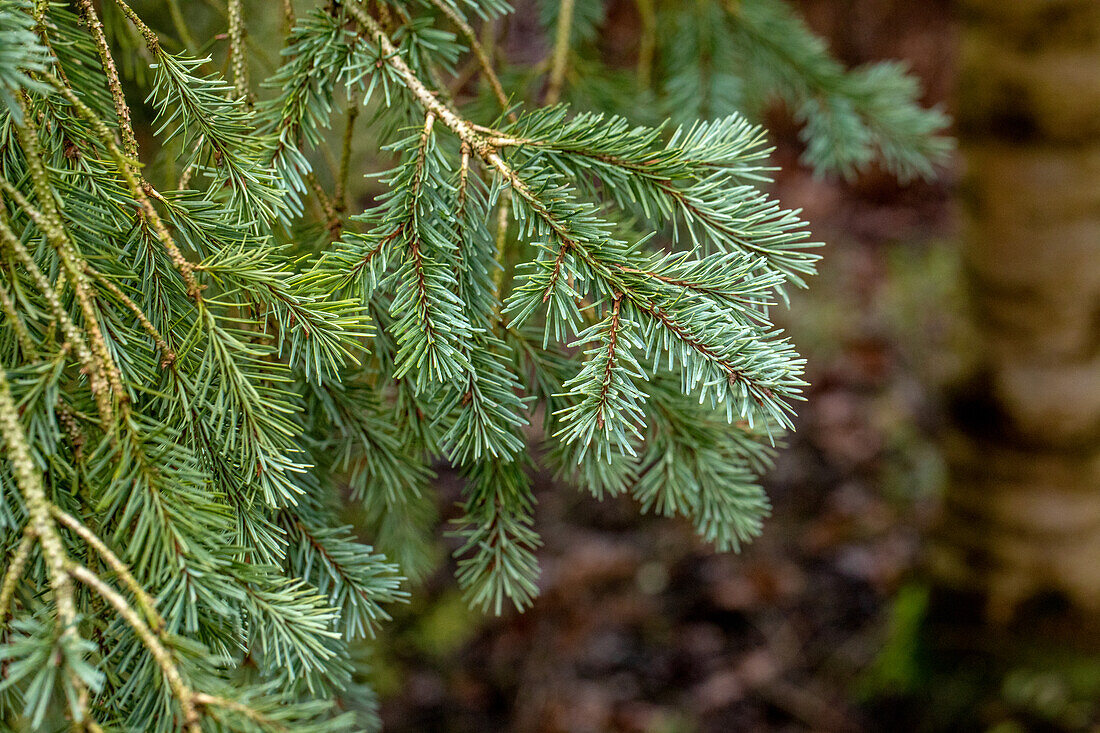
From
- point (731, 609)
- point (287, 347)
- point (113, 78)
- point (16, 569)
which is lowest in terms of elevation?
point (731, 609)

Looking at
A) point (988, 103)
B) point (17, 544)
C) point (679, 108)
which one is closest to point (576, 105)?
point (679, 108)

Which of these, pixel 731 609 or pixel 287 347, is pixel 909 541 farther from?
pixel 287 347

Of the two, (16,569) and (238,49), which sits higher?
(238,49)

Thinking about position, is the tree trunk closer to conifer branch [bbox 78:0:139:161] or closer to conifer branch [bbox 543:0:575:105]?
conifer branch [bbox 543:0:575:105]

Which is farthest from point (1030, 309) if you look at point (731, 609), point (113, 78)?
point (113, 78)

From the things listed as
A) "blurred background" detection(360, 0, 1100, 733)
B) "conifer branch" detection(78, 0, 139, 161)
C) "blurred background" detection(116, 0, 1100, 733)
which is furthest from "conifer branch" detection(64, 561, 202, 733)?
"blurred background" detection(360, 0, 1100, 733)

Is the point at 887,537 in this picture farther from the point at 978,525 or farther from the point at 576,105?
the point at 576,105

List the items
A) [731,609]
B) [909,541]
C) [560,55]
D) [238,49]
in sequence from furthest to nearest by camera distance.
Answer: [909,541], [731,609], [560,55], [238,49]

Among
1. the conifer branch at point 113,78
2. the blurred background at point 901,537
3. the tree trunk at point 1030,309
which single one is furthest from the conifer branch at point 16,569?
the tree trunk at point 1030,309
